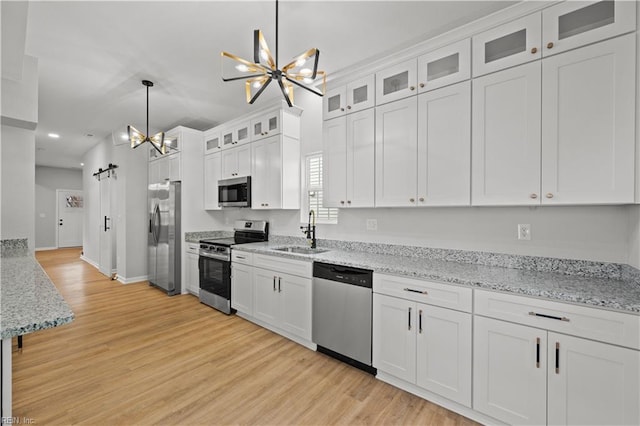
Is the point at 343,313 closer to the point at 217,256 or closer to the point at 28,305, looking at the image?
the point at 28,305

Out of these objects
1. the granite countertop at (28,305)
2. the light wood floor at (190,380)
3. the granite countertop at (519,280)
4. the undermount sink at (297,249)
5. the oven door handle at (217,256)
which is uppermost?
the granite countertop at (28,305)

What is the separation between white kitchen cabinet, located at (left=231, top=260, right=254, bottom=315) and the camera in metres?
3.41

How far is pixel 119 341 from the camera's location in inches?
117

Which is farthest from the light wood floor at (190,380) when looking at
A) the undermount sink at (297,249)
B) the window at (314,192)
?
the window at (314,192)

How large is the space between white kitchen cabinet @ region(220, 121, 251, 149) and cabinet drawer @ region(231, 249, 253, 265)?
5.27 ft

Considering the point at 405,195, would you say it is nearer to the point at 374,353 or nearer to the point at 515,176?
the point at 515,176

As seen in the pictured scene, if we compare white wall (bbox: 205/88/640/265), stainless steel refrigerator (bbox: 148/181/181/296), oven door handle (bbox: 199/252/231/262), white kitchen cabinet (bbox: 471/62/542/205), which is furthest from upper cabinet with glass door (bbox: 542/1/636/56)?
stainless steel refrigerator (bbox: 148/181/181/296)

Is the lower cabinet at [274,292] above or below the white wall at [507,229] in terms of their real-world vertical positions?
below

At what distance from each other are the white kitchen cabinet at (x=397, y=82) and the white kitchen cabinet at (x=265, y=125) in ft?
4.71

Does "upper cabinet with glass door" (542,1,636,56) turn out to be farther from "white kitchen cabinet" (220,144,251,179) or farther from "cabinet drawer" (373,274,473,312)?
"white kitchen cabinet" (220,144,251,179)

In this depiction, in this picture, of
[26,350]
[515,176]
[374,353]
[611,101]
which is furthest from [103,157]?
[611,101]

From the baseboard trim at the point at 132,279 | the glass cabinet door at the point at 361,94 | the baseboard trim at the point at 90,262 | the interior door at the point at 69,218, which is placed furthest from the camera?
the interior door at the point at 69,218

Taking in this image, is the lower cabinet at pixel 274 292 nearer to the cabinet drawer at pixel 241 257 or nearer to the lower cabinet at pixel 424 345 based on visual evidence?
the cabinet drawer at pixel 241 257

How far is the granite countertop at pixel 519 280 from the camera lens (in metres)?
1.48
